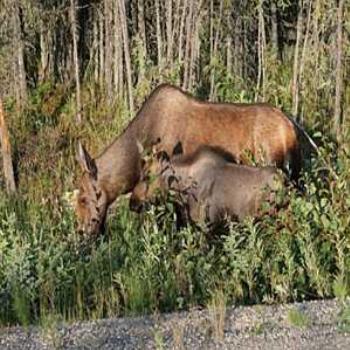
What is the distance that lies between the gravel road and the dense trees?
675cm

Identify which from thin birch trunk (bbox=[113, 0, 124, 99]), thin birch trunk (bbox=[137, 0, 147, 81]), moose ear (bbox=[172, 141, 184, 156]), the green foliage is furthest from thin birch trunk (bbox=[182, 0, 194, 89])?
the green foliage

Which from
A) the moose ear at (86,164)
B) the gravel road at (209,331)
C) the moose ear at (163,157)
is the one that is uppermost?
the gravel road at (209,331)

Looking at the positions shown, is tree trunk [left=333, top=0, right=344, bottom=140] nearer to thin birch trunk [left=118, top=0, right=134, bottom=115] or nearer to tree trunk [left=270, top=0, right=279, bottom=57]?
thin birch trunk [left=118, top=0, right=134, bottom=115]

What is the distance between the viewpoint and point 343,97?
1462 centimetres

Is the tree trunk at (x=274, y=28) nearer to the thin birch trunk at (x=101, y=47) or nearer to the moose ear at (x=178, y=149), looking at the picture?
the thin birch trunk at (x=101, y=47)

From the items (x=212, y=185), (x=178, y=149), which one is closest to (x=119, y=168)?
(x=178, y=149)

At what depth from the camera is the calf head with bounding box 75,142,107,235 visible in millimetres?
10211

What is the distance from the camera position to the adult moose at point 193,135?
10.6m

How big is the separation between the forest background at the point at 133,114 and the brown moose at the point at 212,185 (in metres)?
0.26

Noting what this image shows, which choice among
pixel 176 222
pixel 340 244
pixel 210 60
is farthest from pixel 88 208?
pixel 210 60

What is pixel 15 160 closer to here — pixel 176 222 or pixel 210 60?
pixel 210 60

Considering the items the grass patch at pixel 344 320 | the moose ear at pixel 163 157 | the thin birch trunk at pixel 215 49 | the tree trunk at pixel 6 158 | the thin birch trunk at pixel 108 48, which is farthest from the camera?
the thin birch trunk at pixel 108 48

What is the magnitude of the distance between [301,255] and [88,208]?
240 centimetres

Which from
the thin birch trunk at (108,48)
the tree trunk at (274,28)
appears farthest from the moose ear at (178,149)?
the tree trunk at (274,28)
